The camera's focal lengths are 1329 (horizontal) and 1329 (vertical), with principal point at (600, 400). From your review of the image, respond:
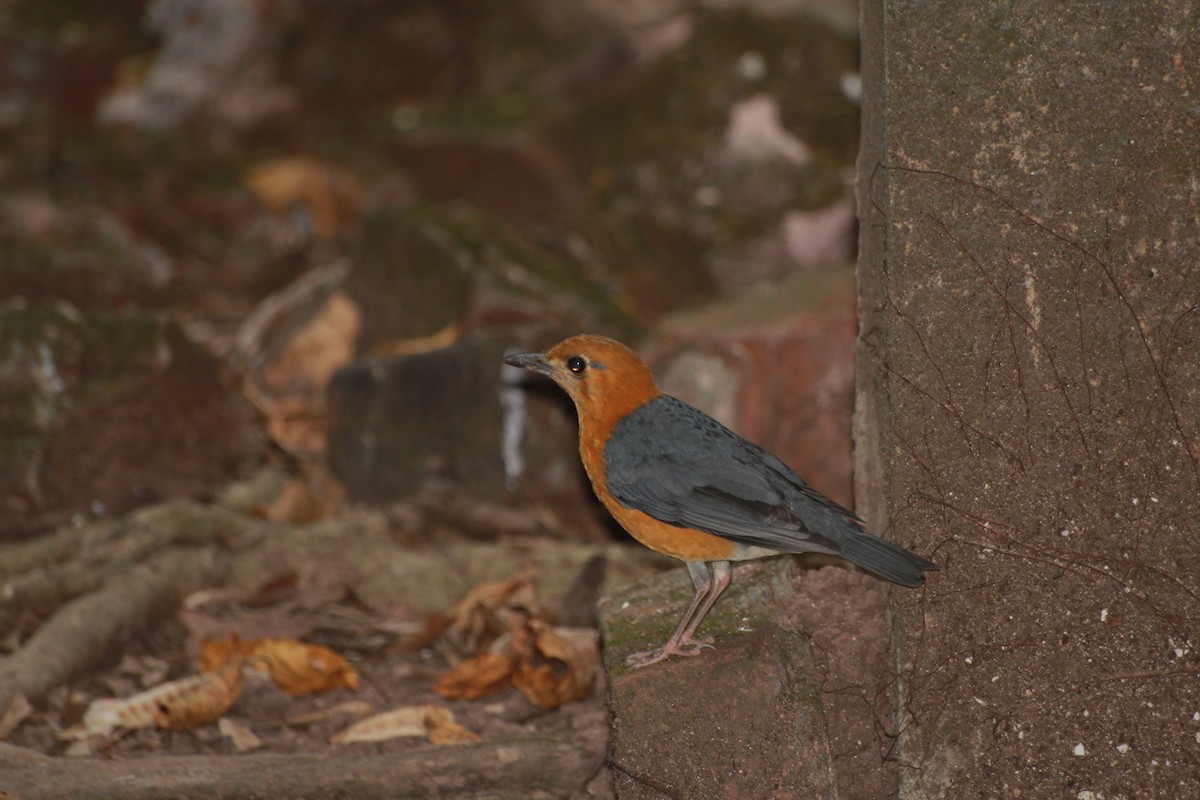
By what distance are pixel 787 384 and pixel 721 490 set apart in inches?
79.1

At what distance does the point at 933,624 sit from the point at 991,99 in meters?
1.40

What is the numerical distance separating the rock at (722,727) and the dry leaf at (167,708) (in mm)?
1653

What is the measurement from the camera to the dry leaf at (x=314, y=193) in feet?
33.5

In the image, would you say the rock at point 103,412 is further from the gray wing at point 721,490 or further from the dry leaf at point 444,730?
the gray wing at point 721,490

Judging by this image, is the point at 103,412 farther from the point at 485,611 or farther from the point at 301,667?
the point at 485,611

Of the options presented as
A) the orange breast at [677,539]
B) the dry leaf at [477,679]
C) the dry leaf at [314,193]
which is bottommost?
the dry leaf at [477,679]

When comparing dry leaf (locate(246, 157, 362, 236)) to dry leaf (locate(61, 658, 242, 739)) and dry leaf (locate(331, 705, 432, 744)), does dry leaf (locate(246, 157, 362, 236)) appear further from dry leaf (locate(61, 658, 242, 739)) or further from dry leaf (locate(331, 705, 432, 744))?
dry leaf (locate(331, 705, 432, 744))

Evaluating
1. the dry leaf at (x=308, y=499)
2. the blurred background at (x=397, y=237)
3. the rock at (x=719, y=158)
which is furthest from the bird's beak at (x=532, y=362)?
the rock at (x=719, y=158)

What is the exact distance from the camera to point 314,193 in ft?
33.6

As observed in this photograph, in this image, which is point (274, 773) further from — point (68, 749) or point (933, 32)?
point (933, 32)

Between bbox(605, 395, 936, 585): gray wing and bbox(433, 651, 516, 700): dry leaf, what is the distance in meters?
1.01

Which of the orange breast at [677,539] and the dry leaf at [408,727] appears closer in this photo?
the orange breast at [677,539]

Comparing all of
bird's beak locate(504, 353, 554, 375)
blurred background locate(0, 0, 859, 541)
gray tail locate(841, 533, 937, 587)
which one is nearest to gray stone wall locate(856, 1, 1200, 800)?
gray tail locate(841, 533, 937, 587)

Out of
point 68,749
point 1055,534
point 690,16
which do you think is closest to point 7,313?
point 68,749
